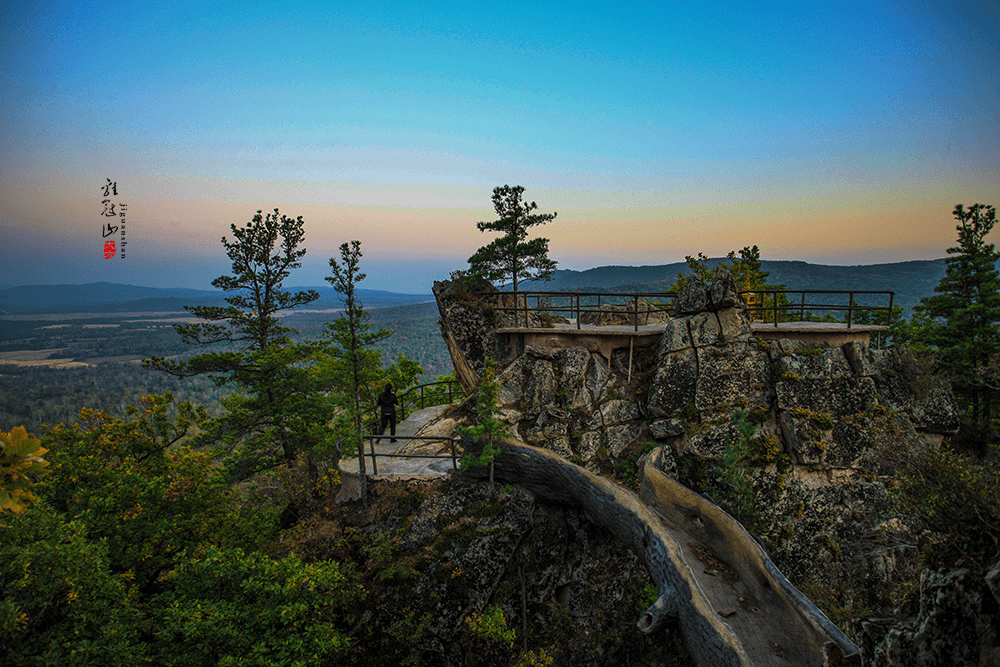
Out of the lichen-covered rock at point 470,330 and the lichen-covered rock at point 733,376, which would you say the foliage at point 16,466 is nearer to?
the lichen-covered rock at point 470,330

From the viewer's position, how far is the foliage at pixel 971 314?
17.4m

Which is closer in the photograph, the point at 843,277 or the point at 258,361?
the point at 258,361

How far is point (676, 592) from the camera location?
785cm

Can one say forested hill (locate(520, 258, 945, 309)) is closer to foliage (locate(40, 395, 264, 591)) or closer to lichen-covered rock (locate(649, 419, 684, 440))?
lichen-covered rock (locate(649, 419, 684, 440))

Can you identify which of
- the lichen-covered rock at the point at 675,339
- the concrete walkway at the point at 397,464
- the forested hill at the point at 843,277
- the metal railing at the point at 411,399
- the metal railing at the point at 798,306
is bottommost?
the concrete walkway at the point at 397,464

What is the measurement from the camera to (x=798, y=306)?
13547mm

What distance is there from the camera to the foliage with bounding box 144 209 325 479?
52.2ft

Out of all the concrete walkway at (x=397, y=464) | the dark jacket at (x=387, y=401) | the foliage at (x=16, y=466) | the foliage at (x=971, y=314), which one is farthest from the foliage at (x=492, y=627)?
the foliage at (x=971, y=314)

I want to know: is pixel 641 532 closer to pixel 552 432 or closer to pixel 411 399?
pixel 552 432

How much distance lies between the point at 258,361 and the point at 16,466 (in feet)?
47.5

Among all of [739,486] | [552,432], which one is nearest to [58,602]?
[552,432]

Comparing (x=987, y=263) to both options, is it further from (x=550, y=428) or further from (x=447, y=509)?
(x=447, y=509)

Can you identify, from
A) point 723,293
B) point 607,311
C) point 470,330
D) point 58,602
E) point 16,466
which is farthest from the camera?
point 470,330

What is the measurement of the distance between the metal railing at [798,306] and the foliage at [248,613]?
14.3 m
